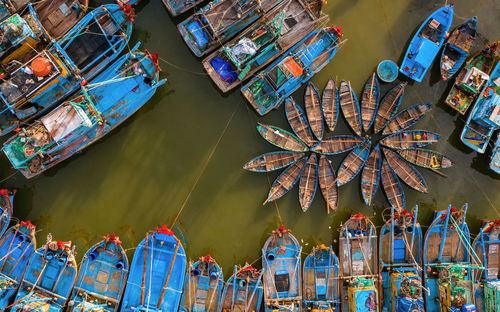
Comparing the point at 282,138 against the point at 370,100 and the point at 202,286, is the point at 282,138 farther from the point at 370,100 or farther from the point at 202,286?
the point at 202,286

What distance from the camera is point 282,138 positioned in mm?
18109

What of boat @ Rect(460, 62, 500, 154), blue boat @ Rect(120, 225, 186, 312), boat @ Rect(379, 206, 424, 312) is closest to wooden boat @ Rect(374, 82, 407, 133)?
boat @ Rect(460, 62, 500, 154)

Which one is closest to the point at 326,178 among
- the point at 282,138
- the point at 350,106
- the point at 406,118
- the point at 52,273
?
the point at 282,138

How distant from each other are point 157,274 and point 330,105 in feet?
41.2

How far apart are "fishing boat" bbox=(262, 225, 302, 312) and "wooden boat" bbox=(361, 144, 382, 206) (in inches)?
184

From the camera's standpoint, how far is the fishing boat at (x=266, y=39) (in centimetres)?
1691

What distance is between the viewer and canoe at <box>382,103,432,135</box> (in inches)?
727

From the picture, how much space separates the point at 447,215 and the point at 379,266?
448 cm

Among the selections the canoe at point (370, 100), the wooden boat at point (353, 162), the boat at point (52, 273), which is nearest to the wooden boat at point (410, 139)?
the wooden boat at point (353, 162)

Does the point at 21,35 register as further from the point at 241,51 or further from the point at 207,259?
the point at 207,259

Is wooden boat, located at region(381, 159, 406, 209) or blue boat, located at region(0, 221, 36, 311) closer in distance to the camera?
blue boat, located at region(0, 221, 36, 311)

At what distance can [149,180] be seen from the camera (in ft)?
59.5

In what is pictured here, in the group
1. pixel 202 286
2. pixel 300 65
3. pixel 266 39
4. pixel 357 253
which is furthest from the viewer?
pixel 357 253

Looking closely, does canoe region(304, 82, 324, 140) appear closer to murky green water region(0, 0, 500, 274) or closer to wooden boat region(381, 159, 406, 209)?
murky green water region(0, 0, 500, 274)
